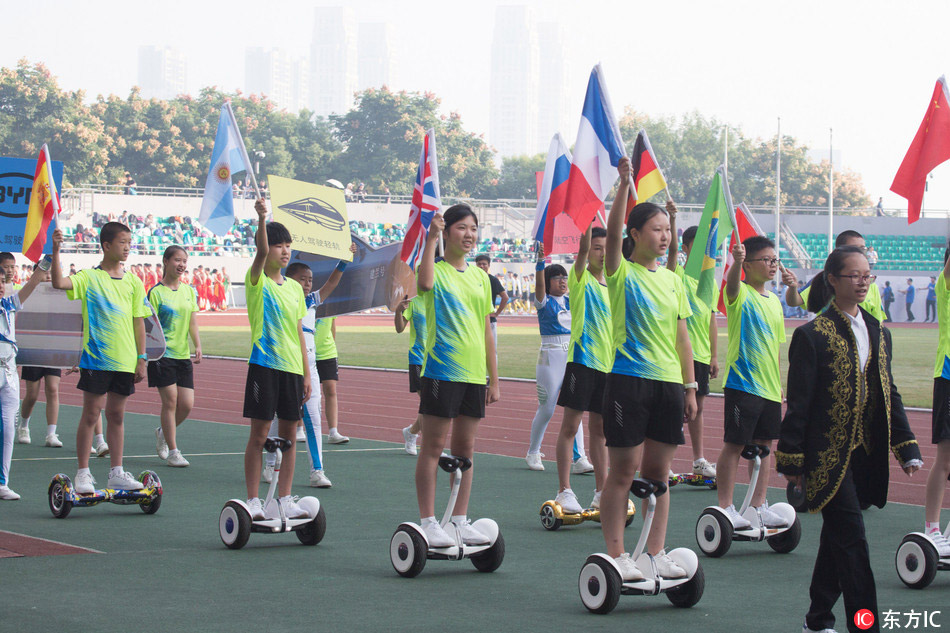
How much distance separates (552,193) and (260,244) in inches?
94.2

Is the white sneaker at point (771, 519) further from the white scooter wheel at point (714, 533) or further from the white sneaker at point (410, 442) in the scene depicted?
the white sneaker at point (410, 442)

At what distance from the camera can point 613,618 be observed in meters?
5.10

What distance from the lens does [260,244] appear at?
21.9 ft

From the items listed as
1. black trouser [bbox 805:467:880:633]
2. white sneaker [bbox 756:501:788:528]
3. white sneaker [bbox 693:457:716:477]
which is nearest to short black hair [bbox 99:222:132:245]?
white sneaker [bbox 756:501:788:528]

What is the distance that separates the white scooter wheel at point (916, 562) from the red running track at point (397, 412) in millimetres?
2969

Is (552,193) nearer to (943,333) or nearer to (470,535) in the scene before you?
(943,333)

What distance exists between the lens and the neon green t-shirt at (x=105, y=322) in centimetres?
800

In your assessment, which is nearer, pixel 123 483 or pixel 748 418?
pixel 748 418

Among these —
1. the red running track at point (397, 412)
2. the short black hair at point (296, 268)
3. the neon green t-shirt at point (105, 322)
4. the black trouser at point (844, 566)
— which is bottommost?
the red running track at point (397, 412)

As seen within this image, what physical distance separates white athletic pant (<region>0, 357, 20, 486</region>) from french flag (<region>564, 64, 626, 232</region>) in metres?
4.29

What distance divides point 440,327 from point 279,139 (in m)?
73.5

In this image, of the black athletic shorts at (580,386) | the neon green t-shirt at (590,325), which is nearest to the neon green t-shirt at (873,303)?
the neon green t-shirt at (590,325)

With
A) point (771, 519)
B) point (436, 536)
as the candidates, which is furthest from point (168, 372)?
point (771, 519)

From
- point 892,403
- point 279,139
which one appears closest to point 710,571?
point 892,403
